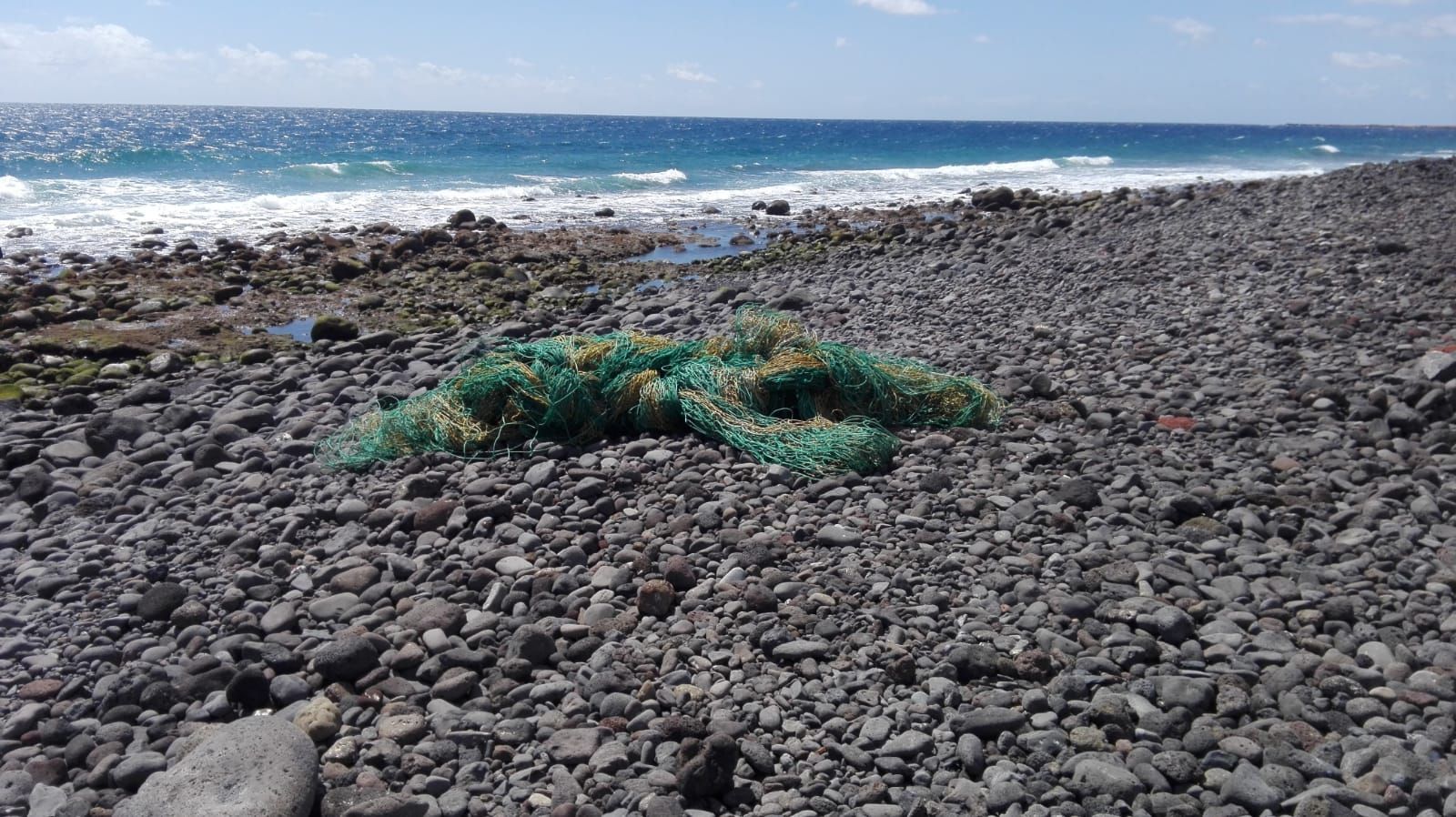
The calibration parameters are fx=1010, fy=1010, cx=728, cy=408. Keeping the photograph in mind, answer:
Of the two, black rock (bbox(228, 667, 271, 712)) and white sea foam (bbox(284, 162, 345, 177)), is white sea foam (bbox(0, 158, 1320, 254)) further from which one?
black rock (bbox(228, 667, 271, 712))

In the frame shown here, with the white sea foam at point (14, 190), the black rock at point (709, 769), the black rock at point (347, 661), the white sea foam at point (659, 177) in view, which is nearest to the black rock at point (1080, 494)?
the black rock at point (709, 769)

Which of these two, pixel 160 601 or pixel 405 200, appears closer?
pixel 160 601

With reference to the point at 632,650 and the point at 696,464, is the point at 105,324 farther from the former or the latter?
the point at 632,650

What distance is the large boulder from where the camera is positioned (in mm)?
2846

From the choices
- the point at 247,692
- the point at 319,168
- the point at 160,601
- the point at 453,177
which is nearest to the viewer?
the point at 247,692

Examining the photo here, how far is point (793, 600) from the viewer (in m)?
4.05

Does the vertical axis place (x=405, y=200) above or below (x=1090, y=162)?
below

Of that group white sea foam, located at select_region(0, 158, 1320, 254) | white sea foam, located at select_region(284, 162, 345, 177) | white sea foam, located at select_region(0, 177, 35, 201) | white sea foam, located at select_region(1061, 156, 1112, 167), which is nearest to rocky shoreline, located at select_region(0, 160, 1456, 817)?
white sea foam, located at select_region(0, 158, 1320, 254)

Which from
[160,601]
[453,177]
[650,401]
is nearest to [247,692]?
[160,601]

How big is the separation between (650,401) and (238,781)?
341 centimetres

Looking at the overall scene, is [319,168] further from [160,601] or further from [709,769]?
[709,769]

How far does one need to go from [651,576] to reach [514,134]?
5853 cm

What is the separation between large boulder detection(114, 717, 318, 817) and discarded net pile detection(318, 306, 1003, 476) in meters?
2.80

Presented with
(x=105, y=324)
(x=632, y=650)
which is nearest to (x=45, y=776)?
(x=632, y=650)
